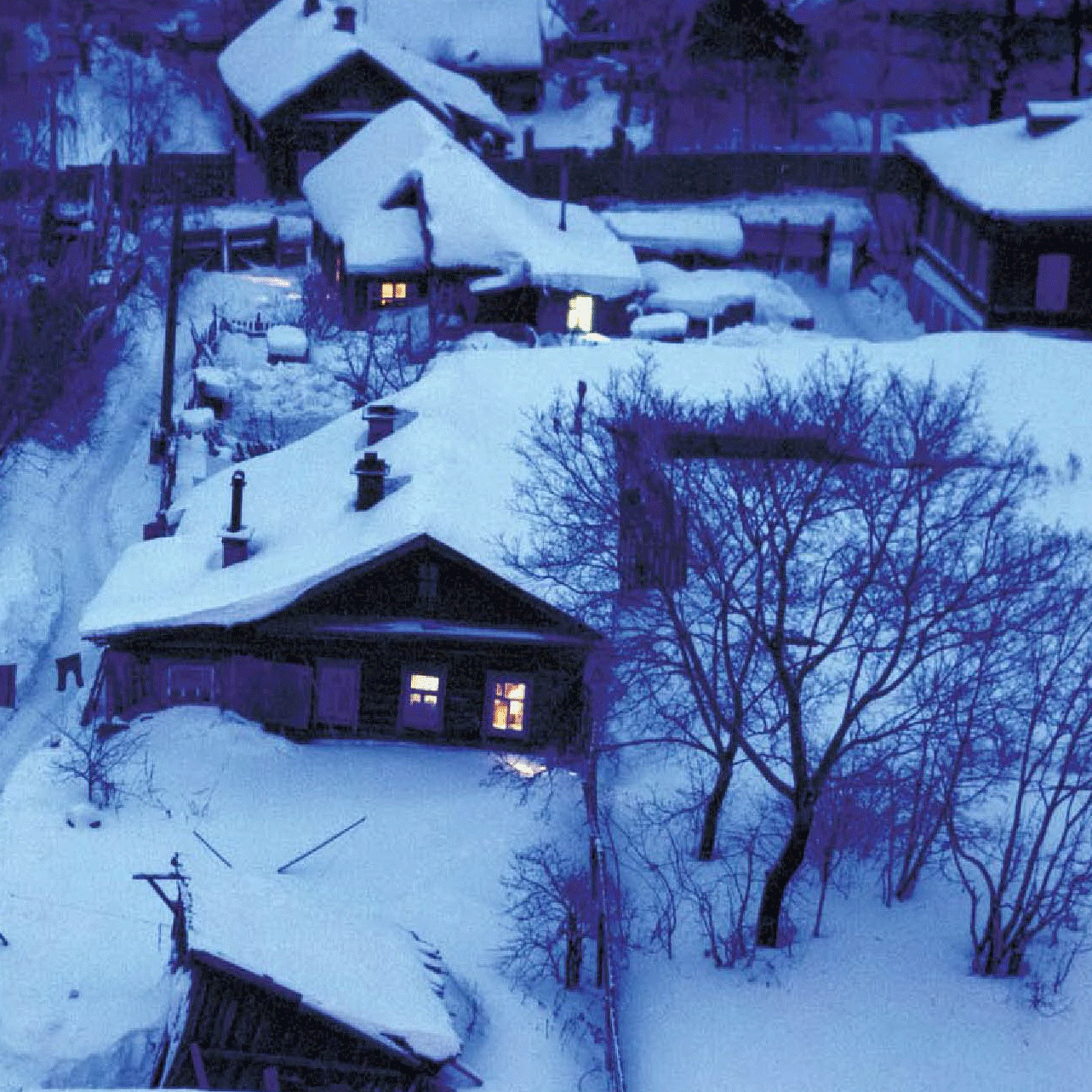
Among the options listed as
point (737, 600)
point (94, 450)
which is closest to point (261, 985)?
point (737, 600)

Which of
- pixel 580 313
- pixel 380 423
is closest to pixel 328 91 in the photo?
pixel 580 313

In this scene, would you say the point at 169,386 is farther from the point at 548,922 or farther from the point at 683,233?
the point at 548,922

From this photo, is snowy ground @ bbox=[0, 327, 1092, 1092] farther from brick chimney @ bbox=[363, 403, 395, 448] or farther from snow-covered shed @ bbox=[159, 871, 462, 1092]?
brick chimney @ bbox=[363, 403, 395, 448]

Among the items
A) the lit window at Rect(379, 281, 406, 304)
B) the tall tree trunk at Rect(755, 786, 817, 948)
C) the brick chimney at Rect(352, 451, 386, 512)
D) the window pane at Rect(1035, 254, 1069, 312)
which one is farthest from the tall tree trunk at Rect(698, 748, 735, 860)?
the lit window at Rect(379, 281, 406, 304)

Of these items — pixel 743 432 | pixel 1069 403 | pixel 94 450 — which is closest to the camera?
pixel 743 432

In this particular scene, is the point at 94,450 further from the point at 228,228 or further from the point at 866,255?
the point at 866,255
